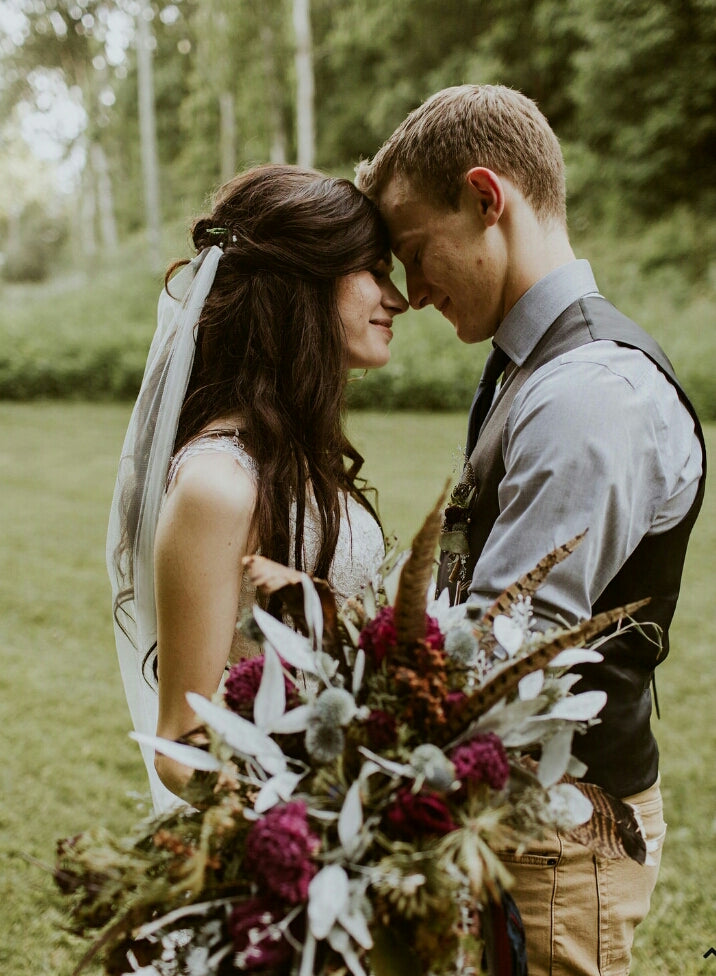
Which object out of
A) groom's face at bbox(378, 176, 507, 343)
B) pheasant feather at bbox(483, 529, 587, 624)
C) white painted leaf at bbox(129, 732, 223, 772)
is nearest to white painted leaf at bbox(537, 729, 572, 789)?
pheasant feather at bbox(483, 529, 587, 624)

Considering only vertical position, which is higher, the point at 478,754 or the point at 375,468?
the point at 478,754

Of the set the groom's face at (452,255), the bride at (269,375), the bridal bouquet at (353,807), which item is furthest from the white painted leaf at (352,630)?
the groom's face at (452,255)

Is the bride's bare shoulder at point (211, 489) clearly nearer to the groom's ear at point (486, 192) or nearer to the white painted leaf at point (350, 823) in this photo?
the groom's ear at point (486, 192)

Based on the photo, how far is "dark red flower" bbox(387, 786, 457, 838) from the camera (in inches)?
46.1

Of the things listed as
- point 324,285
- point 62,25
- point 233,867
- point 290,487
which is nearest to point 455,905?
point 233,867

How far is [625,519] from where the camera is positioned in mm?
1742

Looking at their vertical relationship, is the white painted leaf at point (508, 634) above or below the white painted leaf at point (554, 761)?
above

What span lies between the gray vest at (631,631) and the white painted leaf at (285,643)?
0.82 m

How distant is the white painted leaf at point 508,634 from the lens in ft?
4.42

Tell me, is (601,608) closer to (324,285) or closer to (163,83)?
(324,285)

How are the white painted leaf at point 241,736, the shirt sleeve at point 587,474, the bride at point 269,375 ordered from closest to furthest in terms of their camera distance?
the white painted leaf at point 241,736
the shirt sleeve at point 587,474
the bride at point 269,375

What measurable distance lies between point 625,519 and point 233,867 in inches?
38.9

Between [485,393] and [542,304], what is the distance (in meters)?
0.54

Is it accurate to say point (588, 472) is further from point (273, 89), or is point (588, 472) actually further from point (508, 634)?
point (273, 89)
